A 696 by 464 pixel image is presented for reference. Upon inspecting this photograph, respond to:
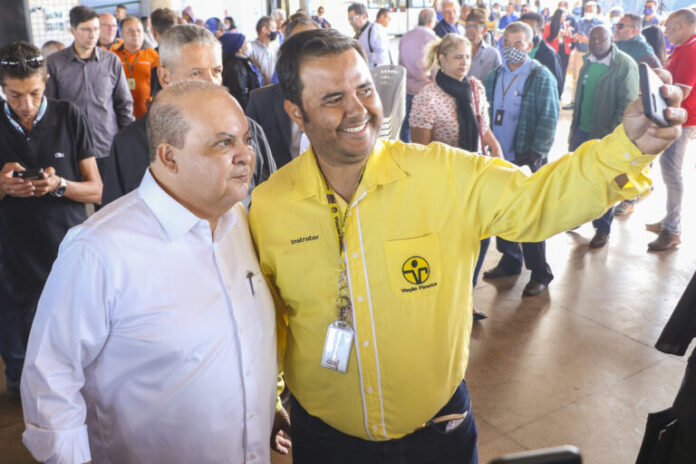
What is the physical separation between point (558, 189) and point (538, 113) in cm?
365

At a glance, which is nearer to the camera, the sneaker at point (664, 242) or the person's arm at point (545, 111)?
the person's arm at point (545, 111)

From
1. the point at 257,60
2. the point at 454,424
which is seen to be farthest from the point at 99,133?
the point at 454,424

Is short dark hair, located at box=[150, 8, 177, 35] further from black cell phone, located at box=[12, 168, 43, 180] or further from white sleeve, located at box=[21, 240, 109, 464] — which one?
white sleeve, located at box=[21, 240, 109, 464]

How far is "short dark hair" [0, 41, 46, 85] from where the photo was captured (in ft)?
9.25

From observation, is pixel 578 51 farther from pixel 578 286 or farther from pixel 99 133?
pixel 99 133

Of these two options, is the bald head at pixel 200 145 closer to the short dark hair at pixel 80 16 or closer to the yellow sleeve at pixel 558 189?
the yellow sleeve at pixel 558 189

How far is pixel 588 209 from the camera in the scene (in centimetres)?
147

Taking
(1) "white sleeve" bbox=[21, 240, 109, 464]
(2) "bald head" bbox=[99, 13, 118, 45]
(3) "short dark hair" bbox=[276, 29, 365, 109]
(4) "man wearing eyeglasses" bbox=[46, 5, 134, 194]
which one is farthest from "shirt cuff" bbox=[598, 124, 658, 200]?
(2) "bald head" bbox=[99, 13, 118, 45]

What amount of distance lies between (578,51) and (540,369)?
13.0 metres

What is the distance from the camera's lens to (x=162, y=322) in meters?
1.52

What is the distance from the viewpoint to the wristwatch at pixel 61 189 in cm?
310

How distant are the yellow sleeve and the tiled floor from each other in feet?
5.90

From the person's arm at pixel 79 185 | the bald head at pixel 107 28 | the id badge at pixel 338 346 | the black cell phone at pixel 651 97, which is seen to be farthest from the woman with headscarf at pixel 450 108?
the bald head at pixel 107 28

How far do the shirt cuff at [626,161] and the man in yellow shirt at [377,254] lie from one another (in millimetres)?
213
